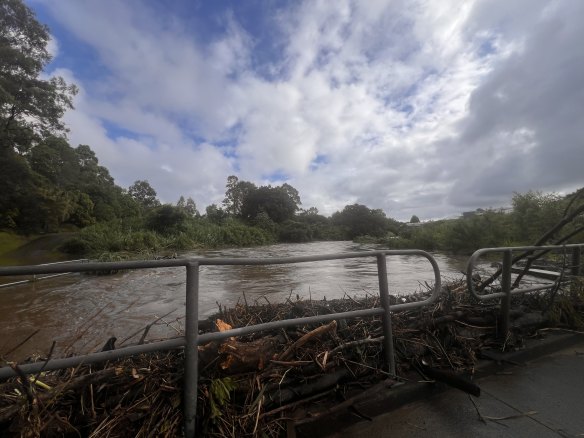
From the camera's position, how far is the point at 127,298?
600cm

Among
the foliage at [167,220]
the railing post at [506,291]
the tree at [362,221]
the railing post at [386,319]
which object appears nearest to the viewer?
the railing post at [386,319]

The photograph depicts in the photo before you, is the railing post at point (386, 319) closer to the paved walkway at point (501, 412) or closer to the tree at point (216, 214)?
the paved walkway at point (501, 412)

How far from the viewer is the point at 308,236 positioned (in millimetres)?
41312

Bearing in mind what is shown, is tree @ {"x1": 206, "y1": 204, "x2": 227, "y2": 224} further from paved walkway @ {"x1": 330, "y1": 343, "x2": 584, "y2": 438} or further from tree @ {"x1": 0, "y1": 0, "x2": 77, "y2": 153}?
paved walkway @ {"x1": 330, "y1": 343, "x2": 584, "y2": 438}

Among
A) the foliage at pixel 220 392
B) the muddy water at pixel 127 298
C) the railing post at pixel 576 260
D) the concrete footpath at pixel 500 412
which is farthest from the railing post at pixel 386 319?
the railing post at pixel 576 260

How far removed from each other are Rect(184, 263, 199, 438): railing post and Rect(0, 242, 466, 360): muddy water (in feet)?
4.92

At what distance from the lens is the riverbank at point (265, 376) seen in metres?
1.21

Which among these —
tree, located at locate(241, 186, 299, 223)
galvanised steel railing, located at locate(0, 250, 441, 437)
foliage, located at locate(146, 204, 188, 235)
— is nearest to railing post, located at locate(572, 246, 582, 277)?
galvanised steel railing, located at locate(0, 250, 441, 437)

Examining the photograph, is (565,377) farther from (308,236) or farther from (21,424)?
(308,236)

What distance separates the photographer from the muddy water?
3.91m

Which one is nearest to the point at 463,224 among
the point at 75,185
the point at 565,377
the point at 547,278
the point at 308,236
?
the point at 547,278

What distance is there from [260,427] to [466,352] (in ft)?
4.80

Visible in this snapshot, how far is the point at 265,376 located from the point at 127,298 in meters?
5.67

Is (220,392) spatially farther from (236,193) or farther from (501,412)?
(236,193)
